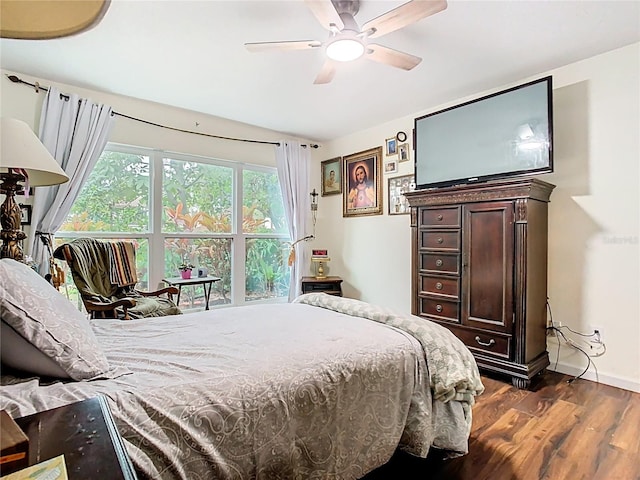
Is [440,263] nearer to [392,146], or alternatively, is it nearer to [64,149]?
[392,146]

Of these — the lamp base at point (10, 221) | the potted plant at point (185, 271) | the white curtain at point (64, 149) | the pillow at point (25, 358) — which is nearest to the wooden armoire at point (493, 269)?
the potted plant at point (185, 271)

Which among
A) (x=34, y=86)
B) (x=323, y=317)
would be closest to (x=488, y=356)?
(x=323, y=317)

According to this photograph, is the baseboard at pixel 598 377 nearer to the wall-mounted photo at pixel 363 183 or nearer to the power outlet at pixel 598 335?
the power outlet at pixel 598 335

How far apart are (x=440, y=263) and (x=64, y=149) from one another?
3.40 metres

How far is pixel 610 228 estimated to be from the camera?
8.34 ft

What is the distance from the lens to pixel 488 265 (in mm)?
2705

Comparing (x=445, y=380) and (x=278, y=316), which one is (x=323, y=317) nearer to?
(x=278, y=316)

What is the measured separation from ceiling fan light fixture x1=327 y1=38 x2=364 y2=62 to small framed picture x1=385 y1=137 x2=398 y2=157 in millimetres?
1975

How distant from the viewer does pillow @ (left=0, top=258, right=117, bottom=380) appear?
3.16ft

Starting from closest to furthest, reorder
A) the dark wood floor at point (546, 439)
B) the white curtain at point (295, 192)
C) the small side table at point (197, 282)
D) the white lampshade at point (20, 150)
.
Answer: the dark wood floor at point (546, 439) < the white lampshade at point (20, 150) < the small side table at point (197, 282) < the white curtain at point (295, 192)

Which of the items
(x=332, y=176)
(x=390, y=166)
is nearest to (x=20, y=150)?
(x=390, y=166)

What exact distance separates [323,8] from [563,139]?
87.4 inches

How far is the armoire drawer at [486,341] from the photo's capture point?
8.55 ft

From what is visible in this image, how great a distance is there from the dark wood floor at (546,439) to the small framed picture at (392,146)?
2.57 m
